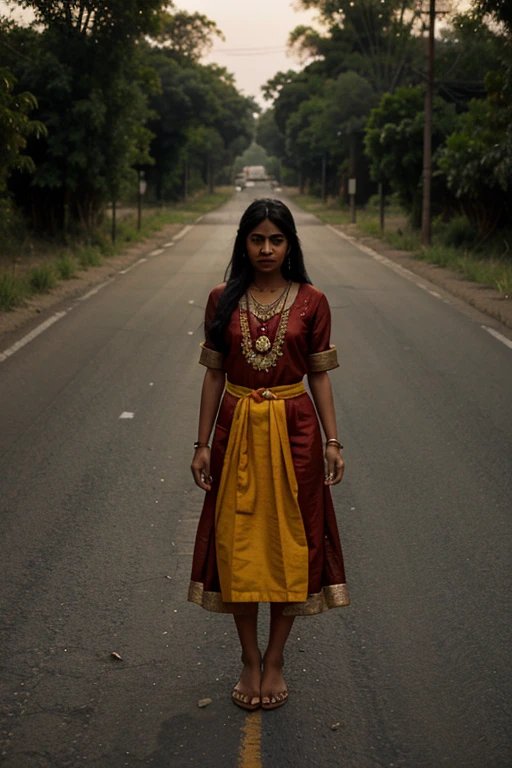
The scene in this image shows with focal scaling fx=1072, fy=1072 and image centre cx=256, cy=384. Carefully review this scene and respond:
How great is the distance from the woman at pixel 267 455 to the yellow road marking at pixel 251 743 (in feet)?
0.23

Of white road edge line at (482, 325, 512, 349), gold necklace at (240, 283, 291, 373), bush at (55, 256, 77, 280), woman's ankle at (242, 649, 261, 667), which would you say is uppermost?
gold necklace at (240, 283, 291, 373)

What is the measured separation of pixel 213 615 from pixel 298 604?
114 centimetres

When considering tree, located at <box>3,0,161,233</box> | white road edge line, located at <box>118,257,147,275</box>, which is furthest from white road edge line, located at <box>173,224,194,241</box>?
white road edge line, located at <box>118,257,147,275</box>

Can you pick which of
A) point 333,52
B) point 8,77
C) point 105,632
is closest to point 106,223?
point 8,77

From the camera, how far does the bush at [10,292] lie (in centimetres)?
1531

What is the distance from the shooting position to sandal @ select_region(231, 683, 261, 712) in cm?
412

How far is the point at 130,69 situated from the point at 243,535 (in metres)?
24.3

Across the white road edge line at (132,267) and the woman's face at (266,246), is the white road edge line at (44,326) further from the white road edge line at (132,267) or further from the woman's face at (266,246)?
the woman's face at (266,246)

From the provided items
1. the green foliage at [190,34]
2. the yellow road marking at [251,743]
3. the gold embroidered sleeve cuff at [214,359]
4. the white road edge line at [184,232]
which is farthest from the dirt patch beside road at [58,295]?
the green foliage at [190,34]

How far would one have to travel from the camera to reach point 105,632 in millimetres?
4805

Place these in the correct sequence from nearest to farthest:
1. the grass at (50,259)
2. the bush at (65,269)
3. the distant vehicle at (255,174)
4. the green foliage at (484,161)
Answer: the grass at (50,259), the bush at (65,269), the green foliage at (484,161), the distant vehicle at (255,174)

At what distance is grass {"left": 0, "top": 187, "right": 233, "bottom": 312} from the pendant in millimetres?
11721

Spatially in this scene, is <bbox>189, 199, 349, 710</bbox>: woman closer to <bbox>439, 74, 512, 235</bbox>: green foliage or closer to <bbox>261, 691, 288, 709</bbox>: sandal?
<bbox>261, 691, 288, 709</bbox>: sandal

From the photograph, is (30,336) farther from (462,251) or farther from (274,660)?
(462,251)
